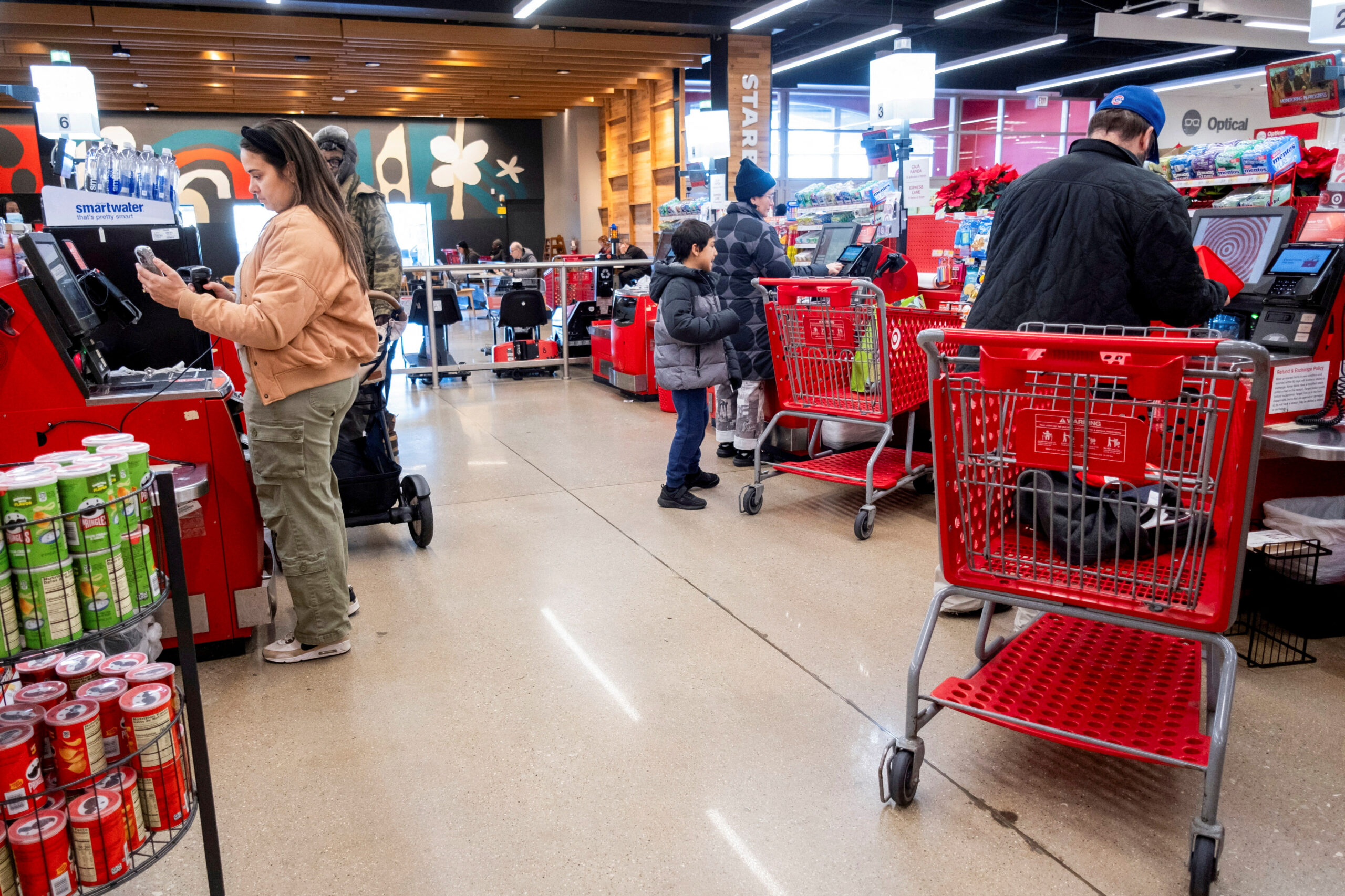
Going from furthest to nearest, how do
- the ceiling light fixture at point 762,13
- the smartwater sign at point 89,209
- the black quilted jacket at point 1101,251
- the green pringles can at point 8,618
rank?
1. the ceiling light fixture at point 762,13
2. the smartwater sign at point 89,209
3. the black quilted jacket at point 1101,251
4. the green pringles can at point 8,618

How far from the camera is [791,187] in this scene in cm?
1586

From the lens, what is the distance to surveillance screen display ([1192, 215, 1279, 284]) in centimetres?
300

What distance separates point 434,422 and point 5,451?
4.03 metres

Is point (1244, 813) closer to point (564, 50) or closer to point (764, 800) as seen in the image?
point (764, 800)

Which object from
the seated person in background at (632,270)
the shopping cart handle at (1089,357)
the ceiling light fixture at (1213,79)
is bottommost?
the shopping cart handle at (1089,357)

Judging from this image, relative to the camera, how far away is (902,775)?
1.99m

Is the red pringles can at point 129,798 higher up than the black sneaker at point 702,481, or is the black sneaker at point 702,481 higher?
the red pringles can at point 129,798

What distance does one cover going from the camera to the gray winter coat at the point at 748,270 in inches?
190

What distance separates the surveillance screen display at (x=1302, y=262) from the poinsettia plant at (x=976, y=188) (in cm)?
207

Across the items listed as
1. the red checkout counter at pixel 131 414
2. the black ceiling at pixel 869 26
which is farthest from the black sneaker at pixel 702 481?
the black ceiling at pixel 869 26

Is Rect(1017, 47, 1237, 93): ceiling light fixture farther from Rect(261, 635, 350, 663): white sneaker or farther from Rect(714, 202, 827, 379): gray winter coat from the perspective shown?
Rect(261, 635, 350, 663): white sneaker

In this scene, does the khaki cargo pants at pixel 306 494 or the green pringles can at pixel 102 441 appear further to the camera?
the khaki cargo pants at pixel 306 494

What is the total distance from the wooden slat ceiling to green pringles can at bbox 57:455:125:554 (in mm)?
10040

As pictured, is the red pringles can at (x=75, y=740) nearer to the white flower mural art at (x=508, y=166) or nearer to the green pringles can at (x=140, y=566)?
the green pringles can at (x=140, y=566)
